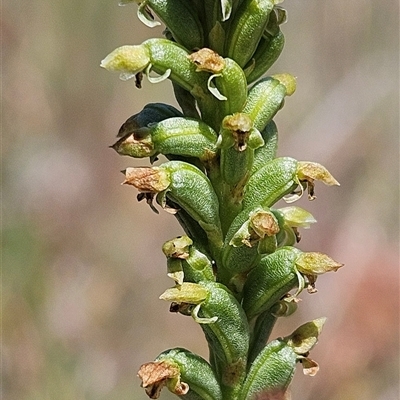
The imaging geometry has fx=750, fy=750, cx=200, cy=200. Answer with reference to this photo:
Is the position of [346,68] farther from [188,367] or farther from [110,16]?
[188,367]

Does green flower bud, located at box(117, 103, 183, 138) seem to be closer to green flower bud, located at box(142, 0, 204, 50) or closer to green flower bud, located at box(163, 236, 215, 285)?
green flower bud, located at box(142, 0, 204, 50)

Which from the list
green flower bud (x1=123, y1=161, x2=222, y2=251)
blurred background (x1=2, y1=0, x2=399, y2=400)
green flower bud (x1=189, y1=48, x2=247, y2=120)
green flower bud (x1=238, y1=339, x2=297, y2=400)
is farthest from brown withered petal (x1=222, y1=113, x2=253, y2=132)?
blurred background (x1=2, y1=0, x2=399, y2=400)

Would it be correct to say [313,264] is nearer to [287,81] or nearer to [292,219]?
[292,219]

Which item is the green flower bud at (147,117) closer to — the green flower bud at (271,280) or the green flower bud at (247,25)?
the green flower bud at (247,25)

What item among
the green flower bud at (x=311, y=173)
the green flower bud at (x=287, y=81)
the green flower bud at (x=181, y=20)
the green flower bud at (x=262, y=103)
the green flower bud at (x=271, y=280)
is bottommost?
the green flower bud at (x=271, y=280)

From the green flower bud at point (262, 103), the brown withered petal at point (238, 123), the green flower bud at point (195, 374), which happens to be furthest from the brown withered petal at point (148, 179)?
the green flower bud at point (195, 374)

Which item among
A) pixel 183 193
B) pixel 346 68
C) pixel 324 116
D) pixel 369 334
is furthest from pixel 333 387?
pixel 346 68

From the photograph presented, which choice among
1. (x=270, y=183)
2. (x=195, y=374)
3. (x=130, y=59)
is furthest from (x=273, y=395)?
(x=130, y=59)
